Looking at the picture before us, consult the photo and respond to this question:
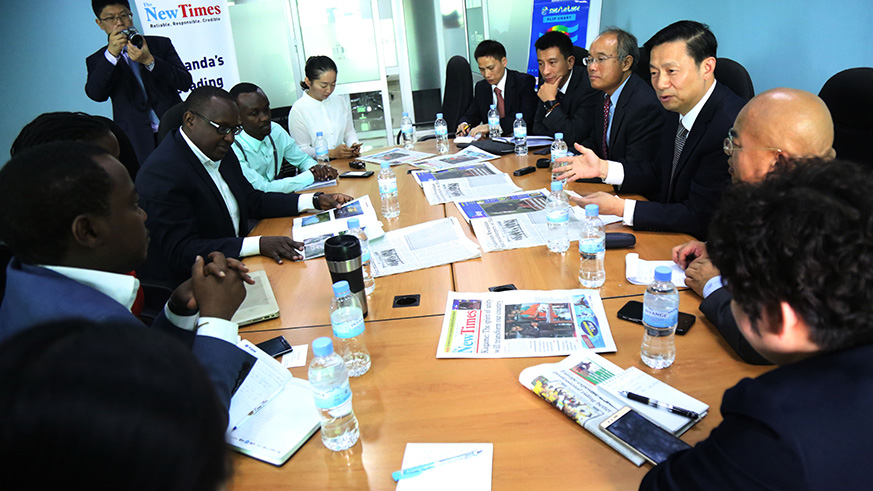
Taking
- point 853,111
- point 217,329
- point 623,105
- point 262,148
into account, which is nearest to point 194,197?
point 217,329

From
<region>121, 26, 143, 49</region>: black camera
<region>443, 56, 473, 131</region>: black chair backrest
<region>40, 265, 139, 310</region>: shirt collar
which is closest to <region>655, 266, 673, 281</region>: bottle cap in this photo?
<region>40, 265, 139, 310</region>: shirt collar

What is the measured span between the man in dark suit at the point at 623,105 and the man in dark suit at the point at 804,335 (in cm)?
205

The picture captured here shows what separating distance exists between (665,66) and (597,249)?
1.15 metres

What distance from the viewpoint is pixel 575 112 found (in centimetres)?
367

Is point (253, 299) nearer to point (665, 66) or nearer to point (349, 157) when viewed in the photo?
point (665, 66)

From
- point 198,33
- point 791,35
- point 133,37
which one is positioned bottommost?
point 791,35

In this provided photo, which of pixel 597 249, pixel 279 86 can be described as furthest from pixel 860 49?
pixel 279 86

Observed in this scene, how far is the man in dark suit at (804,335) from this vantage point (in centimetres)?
64

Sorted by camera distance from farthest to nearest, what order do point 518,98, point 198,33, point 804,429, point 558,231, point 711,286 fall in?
point 198,33, point 518,98, point 558,231, point 711,286, point 804,429

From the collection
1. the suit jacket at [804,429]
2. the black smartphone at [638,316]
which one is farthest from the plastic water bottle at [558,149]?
the suit jacket at [804,429]

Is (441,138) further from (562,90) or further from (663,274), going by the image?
(663,274)

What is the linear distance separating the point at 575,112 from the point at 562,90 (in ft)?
0.69

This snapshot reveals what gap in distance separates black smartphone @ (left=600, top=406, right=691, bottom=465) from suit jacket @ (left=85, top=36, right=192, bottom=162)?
156 inches

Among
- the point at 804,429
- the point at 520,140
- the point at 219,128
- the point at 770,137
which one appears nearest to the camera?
the point at 804,429
